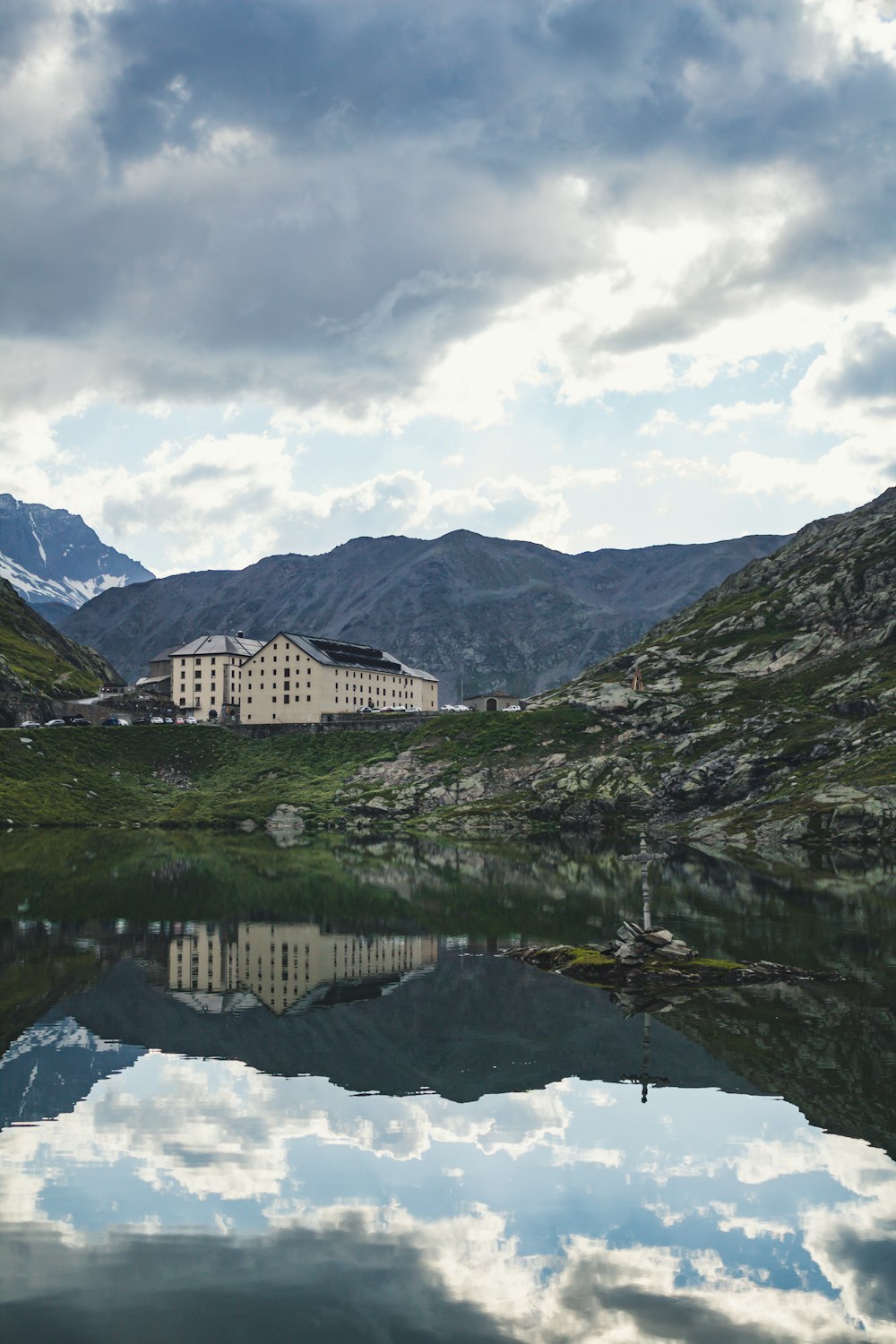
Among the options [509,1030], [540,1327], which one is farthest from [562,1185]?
[509,1030]

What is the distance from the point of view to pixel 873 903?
73688 millimetres

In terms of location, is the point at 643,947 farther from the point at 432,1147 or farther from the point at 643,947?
the point at 432,1147

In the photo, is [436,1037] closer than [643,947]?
Yes

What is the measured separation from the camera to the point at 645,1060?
36.0m

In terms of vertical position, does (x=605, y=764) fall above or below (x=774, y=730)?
below

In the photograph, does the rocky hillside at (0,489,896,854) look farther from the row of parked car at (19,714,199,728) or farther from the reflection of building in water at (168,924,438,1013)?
the reflection of building in water at (168,924,438,1013)

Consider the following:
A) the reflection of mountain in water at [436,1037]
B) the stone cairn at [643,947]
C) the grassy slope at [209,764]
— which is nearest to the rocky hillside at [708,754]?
the grassy slope at [209,764]

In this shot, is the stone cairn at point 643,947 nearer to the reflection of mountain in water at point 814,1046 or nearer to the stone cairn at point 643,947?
the stone cairn at point 643,947

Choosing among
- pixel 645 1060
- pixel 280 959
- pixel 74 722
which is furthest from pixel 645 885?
pixel 74 722

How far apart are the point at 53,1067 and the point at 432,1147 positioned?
14196 mm

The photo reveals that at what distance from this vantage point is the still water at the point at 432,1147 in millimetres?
19766

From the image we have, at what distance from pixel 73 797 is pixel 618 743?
276 ft

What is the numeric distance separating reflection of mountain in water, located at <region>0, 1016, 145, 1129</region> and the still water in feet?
0.45

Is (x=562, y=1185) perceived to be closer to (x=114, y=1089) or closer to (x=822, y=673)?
(x=114, y=1089)
